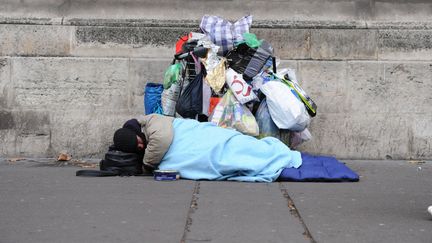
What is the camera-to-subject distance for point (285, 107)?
273 inches

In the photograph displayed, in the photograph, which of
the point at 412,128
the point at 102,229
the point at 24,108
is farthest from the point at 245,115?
the point at 102,229

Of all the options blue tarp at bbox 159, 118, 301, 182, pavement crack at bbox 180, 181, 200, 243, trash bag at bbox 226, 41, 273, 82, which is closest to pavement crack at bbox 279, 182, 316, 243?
blue tarp at bbox 159, 118, 301, 182

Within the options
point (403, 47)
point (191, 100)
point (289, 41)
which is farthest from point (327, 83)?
point (191, 100)

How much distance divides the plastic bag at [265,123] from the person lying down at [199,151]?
2.02 feet

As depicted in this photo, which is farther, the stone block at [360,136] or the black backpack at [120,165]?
the stone block at [360,136]

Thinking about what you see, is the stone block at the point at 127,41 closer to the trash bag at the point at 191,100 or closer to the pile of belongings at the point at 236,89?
the pile of belongings at the point at 236,89

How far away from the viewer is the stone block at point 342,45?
25.4ft

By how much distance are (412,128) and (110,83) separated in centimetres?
340

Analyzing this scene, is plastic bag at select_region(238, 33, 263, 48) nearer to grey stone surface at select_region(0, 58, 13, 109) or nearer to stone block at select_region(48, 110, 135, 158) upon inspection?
stone block at select_region(48, 110, 135, 158)

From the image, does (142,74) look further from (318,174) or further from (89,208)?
(89,208)

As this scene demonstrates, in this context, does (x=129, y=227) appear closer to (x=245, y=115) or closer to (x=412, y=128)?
(x=245, y=115)

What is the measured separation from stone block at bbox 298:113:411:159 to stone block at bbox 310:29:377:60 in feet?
2.21

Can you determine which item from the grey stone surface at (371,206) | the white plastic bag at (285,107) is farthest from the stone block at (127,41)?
the grey stone surface at (371,206)

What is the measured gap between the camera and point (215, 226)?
4.43 metres
